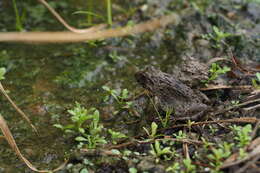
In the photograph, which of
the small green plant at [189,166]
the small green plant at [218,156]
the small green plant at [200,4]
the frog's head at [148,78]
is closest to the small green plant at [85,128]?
the frog's head at [148,78]

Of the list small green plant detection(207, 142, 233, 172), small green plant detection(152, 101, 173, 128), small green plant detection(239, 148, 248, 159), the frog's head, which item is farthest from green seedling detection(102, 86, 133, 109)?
small green plant detection(239, 148, 248, 159)

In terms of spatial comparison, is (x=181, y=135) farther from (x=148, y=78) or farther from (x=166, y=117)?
Answer: (x=148, y=78)

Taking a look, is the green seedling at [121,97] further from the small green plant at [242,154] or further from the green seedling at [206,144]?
the small green plant at [242,154]

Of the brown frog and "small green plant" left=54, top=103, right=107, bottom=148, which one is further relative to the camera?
the brown frog

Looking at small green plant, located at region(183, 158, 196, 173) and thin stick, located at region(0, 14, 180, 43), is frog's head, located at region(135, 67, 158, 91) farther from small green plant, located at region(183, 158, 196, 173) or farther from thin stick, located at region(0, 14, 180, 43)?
thin stick, located at region(0, 14, 180, 43)

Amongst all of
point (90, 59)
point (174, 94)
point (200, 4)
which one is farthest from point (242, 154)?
point (200, 4)
